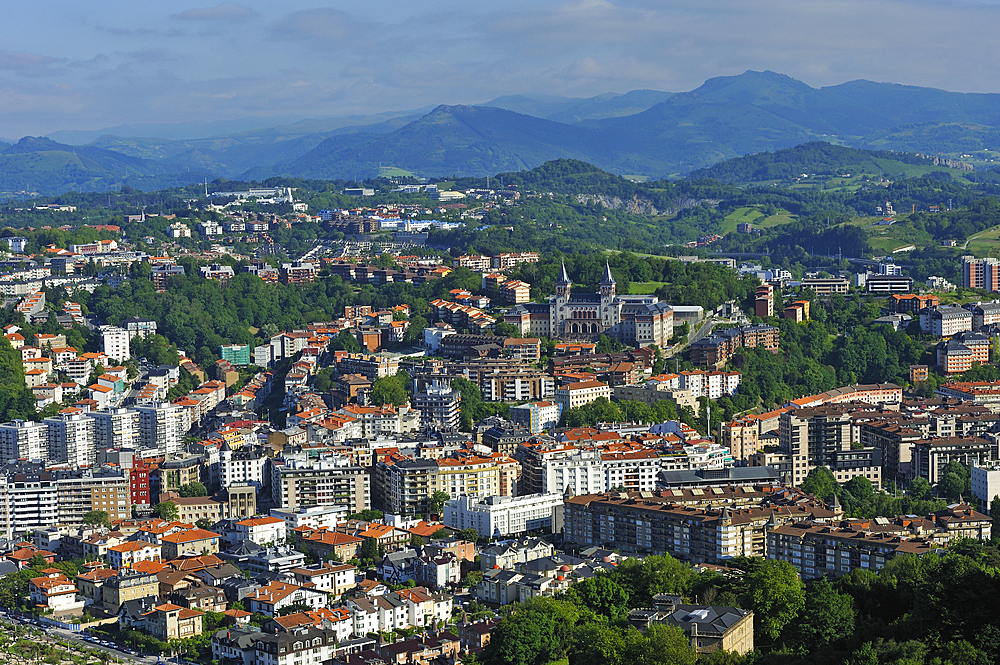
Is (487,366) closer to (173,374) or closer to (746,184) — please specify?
(173,374)

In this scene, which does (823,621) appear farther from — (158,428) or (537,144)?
(537,144)

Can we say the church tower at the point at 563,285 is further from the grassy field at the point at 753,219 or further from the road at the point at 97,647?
the grassy field at the point at 753,219

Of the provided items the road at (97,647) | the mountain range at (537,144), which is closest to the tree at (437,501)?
the road at (97,647)

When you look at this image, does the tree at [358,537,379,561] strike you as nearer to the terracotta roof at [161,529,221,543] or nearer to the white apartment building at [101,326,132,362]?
the terracotta roof at [161,529,221,543]

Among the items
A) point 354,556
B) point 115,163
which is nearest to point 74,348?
point 354,556

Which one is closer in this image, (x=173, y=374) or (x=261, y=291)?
(x=173, y=374)

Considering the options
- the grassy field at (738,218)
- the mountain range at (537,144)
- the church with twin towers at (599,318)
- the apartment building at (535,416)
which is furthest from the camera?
the mountain range at (537,144)
